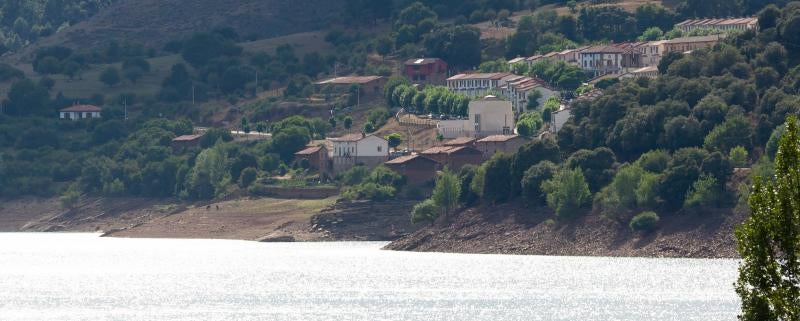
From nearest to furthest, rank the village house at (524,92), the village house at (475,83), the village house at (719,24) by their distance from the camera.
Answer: the village house at (524,92) < the village house at (719,24) < the village house at (475,83)

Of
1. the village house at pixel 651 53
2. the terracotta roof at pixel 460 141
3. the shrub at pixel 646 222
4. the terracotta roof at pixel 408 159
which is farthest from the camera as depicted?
the village house at pixel 651 53

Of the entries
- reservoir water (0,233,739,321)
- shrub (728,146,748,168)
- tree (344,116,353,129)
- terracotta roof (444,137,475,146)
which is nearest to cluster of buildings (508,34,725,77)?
tree (344,116,353,129)

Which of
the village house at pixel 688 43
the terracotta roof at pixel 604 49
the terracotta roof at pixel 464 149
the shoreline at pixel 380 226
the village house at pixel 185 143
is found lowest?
the shoreline at pixel 380 226

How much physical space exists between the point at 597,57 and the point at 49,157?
181ft

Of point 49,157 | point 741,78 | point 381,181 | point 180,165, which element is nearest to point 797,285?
point 741,78

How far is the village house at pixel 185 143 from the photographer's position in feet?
625

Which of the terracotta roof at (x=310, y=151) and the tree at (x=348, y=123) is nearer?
the terracotta roof at (x=310, y=151)

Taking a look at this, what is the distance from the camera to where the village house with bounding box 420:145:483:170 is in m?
157

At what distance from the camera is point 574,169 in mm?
133000

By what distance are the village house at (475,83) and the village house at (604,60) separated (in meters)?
7.98

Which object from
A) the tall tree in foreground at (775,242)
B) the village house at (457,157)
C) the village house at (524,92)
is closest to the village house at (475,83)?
the village house at (524,92)

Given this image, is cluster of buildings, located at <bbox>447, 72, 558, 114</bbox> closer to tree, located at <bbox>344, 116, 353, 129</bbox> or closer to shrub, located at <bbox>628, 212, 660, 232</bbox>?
tree, located at <bbox>344, 116, 353, 129</bbox>

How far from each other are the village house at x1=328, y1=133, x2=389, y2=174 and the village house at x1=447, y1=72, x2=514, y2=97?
18.5 meters

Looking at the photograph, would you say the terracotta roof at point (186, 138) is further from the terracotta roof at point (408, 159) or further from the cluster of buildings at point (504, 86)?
the terracotta roof at point (408, 159)
